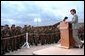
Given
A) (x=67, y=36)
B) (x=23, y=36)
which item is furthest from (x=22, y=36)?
(x=67, y=36)

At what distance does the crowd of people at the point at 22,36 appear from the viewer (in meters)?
11.0

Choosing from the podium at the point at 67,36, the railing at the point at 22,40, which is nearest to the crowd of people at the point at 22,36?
the railing at the point at 22,40

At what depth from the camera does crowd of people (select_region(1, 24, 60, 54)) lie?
10989 mm

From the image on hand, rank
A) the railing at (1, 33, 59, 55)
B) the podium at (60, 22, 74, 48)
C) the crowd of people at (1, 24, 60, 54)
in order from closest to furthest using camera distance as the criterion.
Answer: the podium at (60, 22, 74, 48), the railing at (1, 33, 59, 55), the crowd of people at (1, 24, 60, 54)

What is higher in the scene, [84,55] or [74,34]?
[74,34]

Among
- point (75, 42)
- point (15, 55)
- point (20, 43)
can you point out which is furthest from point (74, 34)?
point (20, 43)

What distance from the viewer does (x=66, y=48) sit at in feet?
33.4

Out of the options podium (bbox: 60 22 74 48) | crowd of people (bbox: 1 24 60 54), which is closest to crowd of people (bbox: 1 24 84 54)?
crowd of people (bbox: 1 24 60 54)

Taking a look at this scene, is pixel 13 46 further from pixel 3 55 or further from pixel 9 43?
pixel 3 55

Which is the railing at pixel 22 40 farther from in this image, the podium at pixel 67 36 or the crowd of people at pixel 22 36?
the podium at pixel 67 36

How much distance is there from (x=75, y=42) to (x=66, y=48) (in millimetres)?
463

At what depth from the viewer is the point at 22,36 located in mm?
13156

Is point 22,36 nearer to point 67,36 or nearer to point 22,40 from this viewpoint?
point 22,40

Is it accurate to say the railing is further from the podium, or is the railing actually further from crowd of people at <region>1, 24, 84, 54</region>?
the podium
